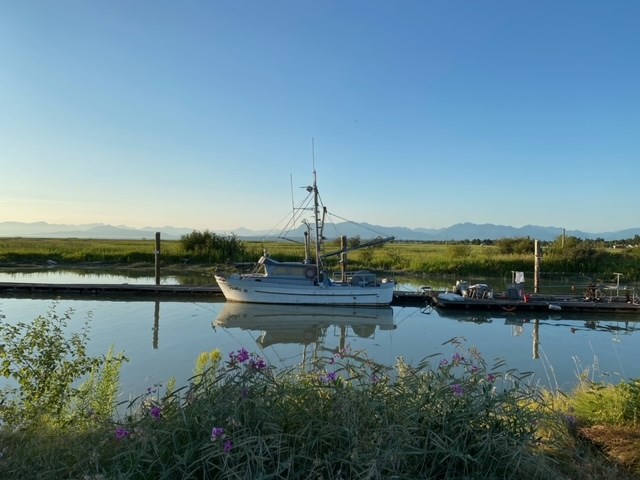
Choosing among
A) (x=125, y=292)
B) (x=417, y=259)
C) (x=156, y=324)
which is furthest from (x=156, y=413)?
(x=417, y=259)

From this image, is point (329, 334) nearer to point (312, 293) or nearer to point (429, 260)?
point (312, 293)

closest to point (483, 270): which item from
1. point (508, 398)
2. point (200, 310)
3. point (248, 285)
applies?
point (248, 285)

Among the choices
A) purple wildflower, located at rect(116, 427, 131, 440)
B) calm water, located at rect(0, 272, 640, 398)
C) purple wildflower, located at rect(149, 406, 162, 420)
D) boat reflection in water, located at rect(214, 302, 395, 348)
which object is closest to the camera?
purple wildflower, located at rect(116, 427, 131, 440)

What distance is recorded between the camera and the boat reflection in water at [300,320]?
1430 cm

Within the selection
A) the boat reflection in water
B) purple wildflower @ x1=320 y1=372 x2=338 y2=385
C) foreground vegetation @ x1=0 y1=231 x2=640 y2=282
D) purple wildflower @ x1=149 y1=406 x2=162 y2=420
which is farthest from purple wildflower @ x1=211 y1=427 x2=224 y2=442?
foreground vegetation @ x1=0 y1=231 x2=640 y2=282

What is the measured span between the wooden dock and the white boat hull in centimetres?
164

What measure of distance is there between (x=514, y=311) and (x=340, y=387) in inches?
702

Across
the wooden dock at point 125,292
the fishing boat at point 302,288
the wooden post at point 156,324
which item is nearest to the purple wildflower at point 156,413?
the wooden post at point 156,324

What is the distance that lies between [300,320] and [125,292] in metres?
10.0

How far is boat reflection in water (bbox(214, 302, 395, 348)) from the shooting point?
46.9ft

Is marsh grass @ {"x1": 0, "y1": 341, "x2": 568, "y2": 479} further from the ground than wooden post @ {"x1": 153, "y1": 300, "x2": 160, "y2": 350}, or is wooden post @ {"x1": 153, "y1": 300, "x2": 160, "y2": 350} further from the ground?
marsh grass @ {"x1": 0, "y1": 341, "x2": 568, "y2": 479}

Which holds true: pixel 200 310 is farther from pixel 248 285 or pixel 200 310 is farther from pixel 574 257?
pixel 574 257

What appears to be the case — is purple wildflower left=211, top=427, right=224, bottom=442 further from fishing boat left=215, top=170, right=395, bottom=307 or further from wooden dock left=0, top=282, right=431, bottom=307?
wooden dock left=0, top=282, right=431, bottom=307

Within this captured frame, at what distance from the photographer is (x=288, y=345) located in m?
12.7
